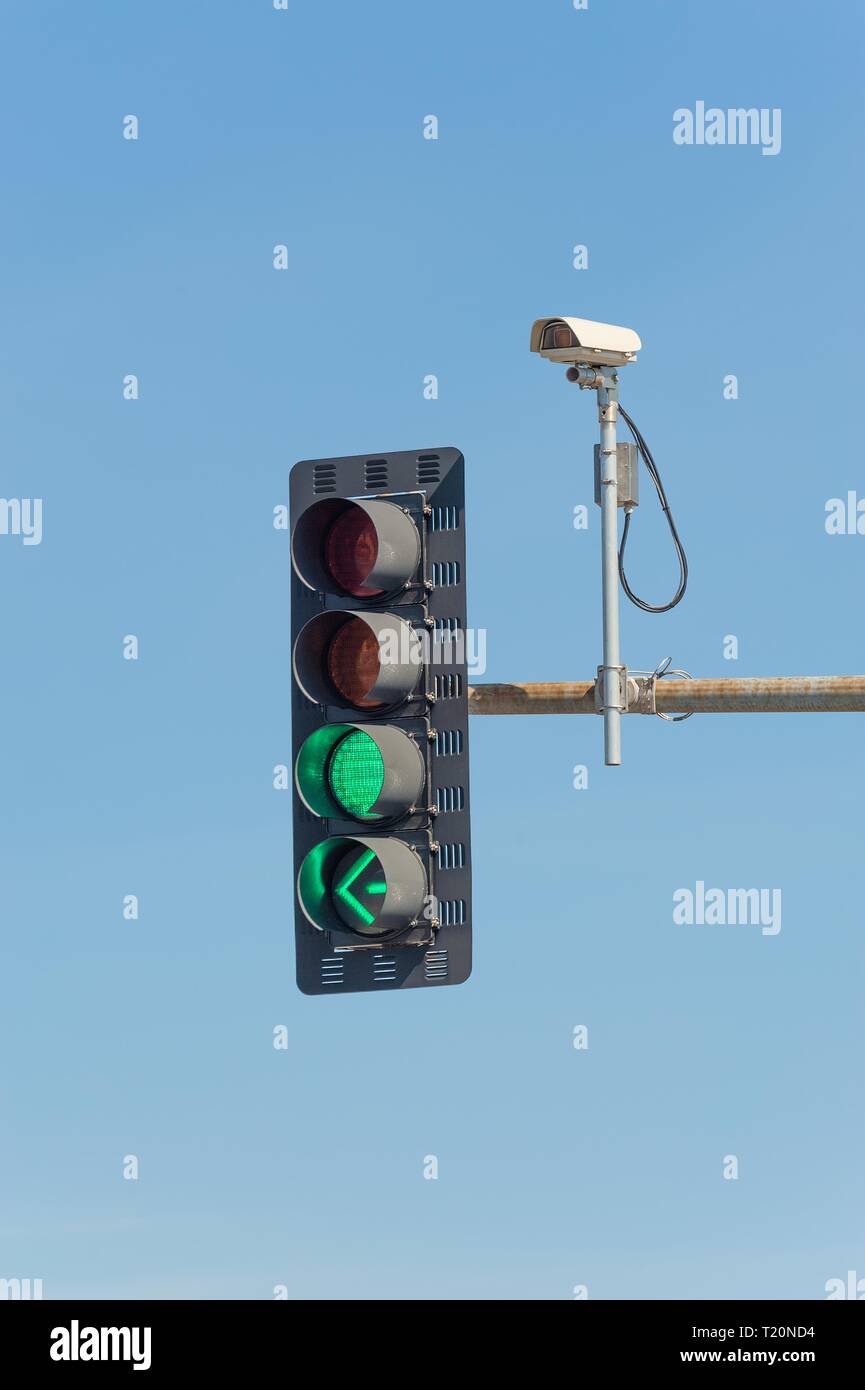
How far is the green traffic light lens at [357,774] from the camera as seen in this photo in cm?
815

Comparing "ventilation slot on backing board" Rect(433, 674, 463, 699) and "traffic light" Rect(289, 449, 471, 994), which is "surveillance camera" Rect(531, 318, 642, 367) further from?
"ventilation slot on backing board" Rect(433, 674, 463, 699)

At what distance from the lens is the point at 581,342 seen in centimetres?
857

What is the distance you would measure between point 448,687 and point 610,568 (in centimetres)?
91

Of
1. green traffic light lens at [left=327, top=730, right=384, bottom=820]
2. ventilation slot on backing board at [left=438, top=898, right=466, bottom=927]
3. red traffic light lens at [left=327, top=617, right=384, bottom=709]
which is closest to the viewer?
green traffic light lens at [left=327, top=730, right=384, bottom=820]

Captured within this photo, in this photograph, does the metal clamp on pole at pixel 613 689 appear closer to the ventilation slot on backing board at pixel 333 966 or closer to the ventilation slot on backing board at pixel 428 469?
the ventilation slot on backing board at pixel 428 469

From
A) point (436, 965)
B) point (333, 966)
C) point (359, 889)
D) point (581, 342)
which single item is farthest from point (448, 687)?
point (581, 342)

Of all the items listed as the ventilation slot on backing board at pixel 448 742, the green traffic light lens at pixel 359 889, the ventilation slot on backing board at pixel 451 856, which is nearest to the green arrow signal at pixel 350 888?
the green traffic light lens at pixel 359 889

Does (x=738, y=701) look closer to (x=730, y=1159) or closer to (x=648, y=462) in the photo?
(x=648, y=462)

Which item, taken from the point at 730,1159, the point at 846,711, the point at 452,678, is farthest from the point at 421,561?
the point at 730,1159

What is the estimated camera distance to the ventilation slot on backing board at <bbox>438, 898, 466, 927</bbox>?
838 centimetres

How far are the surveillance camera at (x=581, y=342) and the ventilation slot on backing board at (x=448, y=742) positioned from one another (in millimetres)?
1715

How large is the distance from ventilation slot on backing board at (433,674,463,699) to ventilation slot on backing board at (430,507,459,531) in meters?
0.64

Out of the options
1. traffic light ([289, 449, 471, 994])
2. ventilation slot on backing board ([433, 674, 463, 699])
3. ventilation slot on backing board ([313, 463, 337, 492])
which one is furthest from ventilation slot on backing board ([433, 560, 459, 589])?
ventilation slot on backing board ([313, 463, 337, 492])

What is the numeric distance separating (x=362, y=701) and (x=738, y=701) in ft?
5.13
